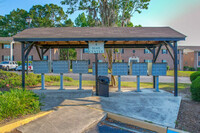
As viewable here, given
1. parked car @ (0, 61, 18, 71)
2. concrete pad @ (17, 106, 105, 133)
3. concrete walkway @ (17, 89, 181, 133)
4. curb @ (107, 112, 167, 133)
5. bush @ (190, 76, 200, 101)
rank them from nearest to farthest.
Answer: concrete pad @ (17, 106, 105, 133) → concrete walkway @ (17, 89, 181, 133) → curb @ (107, 112, 167, 133) → bush @ (190, 76, 200, 101) → parked car @ (0, 61, 18, 71)

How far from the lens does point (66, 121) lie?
413 centimetres

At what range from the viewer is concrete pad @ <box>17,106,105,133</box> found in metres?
3.66

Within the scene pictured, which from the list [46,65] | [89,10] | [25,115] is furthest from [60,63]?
[89,10]

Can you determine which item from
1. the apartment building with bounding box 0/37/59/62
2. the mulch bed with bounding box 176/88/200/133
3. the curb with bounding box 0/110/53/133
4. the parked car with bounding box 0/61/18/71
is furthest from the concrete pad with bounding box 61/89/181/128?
the apartment building with bounding box 0/37/59/62

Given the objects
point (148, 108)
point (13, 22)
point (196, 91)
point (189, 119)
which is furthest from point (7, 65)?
point (189, 119)

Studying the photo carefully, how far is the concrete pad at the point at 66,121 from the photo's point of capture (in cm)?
366

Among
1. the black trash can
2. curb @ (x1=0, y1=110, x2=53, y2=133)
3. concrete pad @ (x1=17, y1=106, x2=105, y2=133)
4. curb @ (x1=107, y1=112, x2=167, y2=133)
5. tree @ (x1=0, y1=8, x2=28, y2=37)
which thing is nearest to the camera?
curb @ (x1=0, y1=110, x2=53, y2=133)

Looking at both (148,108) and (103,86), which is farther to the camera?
(103,86)

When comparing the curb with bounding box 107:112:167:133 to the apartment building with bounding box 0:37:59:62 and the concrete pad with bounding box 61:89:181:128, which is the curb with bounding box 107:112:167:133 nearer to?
the concrete pad with bounding box 61:89:181:128

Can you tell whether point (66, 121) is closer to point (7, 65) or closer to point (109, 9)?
point (109, 9)

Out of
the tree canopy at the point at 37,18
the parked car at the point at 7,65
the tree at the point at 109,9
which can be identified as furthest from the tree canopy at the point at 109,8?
the tree canopy at the point at 37,18

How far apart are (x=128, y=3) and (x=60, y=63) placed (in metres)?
9.12

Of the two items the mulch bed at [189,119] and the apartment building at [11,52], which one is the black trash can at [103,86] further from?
the apartment building at [11,52]

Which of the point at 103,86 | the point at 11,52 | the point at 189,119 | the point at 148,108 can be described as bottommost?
the point at 189,119
